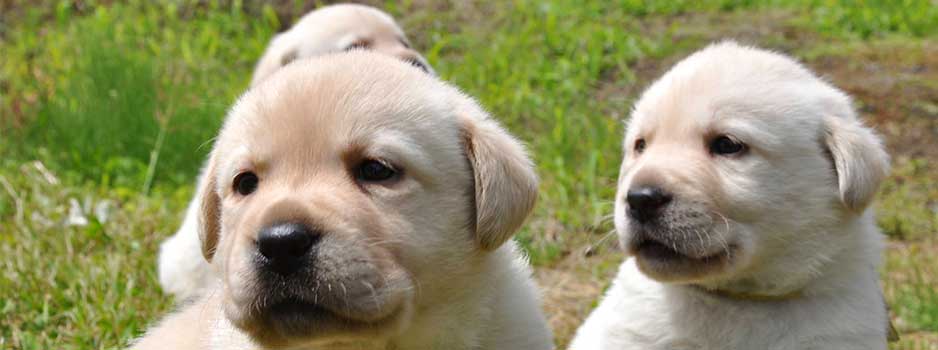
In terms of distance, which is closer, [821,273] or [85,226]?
[821,273]

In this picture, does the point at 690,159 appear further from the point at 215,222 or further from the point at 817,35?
the point at 817,35

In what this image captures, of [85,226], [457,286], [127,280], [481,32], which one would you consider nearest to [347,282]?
[457,286]

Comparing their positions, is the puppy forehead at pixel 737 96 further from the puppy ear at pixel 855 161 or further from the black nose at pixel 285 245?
the black nose at pixel 285 245

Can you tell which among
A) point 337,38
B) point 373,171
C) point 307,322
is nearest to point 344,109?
point 373,171

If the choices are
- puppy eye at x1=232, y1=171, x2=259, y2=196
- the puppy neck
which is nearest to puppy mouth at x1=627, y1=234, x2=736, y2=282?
the puppy neck

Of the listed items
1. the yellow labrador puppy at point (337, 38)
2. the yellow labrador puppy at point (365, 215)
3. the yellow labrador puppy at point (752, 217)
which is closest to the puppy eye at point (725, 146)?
the yellow labrador puppy at point (752, 217)

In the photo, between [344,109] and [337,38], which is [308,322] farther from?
[337,38]
